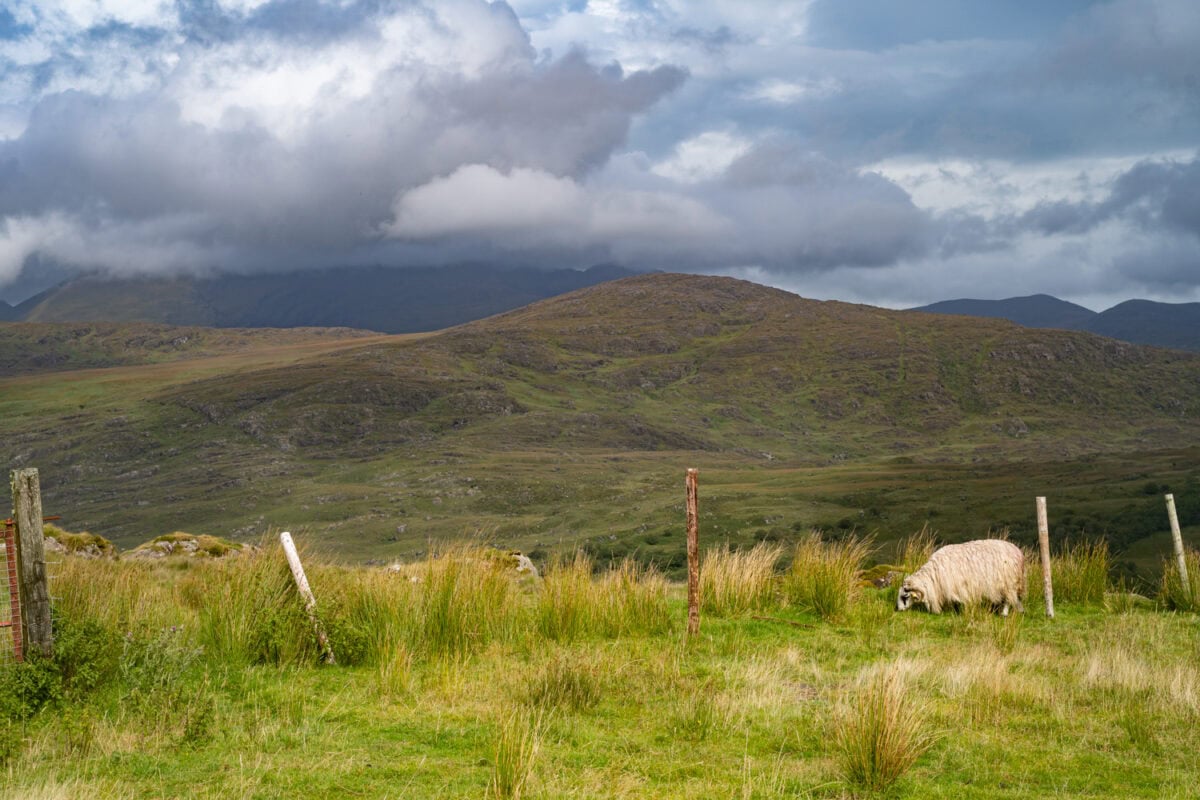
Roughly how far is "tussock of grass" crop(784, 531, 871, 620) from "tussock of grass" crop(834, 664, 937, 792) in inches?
258

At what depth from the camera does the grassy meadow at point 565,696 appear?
21.8 feet

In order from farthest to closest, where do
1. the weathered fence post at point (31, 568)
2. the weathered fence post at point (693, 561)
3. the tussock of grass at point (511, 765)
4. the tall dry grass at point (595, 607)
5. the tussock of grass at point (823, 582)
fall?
the tussock of grass at point (823, 582) → the tall dry grass at point (595, 607) → the weathered fence post at point (693, 561) → the weathered fence post at point (31, 568) → the tussock of grass at point (511, 765)

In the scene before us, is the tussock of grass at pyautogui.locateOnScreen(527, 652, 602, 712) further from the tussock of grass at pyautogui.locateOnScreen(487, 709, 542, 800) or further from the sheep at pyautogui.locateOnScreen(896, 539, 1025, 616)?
the sheep at pyautogui.locateOnScreen(896, 539, 1025, 616)

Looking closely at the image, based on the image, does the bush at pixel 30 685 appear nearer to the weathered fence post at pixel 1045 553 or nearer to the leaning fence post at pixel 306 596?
the leaning fence post at pixel 306 596

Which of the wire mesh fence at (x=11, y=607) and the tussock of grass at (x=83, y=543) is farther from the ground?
the wire mesh fence at (x=11, y=607)

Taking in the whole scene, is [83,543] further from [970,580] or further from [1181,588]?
[1181,588]

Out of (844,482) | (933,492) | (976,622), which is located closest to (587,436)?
(844,482)

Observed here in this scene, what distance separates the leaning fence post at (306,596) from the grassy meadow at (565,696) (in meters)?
0.11

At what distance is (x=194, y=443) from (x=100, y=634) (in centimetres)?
15392

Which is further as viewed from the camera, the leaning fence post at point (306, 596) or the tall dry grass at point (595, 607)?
the tall dry grass at point (595, 607)

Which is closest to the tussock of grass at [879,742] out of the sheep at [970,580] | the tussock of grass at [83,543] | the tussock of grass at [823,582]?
the tussock of grass at [823,582]

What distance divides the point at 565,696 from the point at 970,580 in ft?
25.6

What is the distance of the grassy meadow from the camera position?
6633 millimetres

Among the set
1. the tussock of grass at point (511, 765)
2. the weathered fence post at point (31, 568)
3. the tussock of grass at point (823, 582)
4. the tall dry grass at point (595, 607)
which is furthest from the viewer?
the tussock of grass at point (823, 582)
